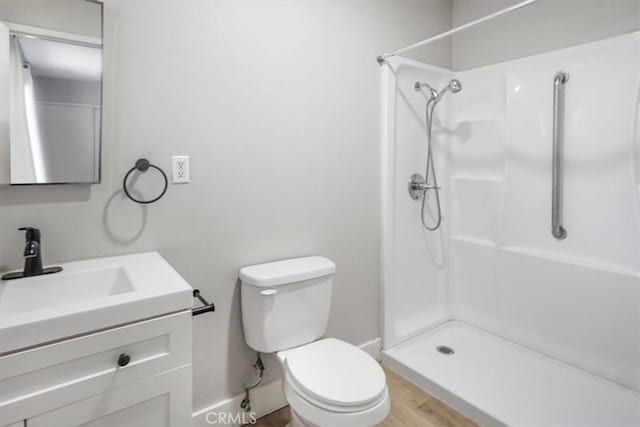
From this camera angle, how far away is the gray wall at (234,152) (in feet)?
4.37

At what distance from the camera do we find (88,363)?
2.93 feet

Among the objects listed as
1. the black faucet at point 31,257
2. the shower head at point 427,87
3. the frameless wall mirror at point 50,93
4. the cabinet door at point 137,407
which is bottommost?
the cabinet door at point 137,407

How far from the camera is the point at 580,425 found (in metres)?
1.60

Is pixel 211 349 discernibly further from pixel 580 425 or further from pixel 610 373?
pixel 610 373

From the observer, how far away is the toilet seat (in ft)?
4.11

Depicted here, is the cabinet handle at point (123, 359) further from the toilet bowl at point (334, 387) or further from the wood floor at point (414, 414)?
the wood floor at point (414, 414)

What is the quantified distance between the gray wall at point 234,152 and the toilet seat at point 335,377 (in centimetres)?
38

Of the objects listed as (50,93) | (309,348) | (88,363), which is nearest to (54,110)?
(50,93)

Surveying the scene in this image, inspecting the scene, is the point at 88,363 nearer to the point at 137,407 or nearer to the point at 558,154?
the point at 137,407

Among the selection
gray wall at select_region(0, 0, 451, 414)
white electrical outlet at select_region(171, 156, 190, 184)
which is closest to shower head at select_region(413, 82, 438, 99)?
gray wall at select_region(0, 0, 451, 414)

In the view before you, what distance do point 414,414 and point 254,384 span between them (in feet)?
2.65

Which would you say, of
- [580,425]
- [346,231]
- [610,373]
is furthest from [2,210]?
[610,373]

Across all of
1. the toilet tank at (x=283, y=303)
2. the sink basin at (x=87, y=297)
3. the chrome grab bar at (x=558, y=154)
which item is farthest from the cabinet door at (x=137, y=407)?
the chrome grab bar at (x=558, y=154)

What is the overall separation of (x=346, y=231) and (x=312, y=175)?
1.30 ft
